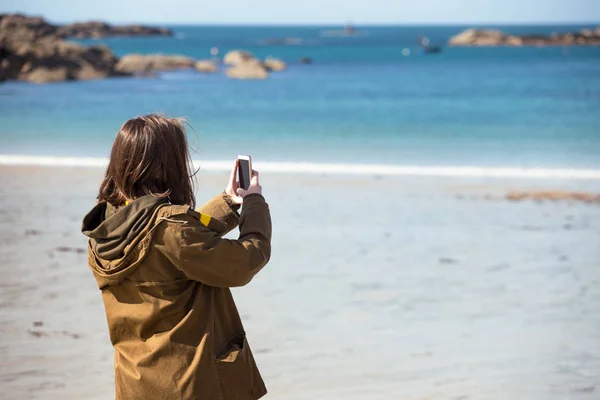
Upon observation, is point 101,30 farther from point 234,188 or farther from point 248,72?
point 234,188

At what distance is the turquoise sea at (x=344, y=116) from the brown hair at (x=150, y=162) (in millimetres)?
8647

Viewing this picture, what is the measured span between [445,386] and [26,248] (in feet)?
13.1

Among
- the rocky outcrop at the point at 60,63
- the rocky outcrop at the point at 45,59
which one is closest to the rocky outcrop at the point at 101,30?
the rocky outcrop at the point at 60,63

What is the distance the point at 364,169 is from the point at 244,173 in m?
11.6

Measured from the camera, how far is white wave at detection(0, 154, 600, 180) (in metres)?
12.9

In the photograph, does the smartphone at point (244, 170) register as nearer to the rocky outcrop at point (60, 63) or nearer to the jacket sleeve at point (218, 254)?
the jacket sleeve at point (218, 254)

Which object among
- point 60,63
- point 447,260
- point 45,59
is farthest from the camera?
point 45,59

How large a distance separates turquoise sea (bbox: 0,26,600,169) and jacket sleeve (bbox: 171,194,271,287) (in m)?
8.71

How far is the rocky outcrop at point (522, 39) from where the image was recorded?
94.1 m

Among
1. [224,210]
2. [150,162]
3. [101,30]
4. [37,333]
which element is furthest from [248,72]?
[101,30]

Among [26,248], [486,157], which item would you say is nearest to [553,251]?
[26,248]

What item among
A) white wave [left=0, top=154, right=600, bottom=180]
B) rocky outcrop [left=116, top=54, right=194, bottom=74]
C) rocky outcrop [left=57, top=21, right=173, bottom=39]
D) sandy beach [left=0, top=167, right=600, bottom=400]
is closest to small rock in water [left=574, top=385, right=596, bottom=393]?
sandy beach [left=0, top=167, right=600, bottom=400]

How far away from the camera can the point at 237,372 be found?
83.9 inches

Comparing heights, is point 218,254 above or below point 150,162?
below
